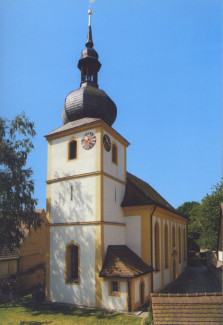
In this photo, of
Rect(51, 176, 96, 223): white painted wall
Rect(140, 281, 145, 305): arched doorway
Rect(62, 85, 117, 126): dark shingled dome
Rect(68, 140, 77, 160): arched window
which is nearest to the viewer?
Rect(140, 281, 145, 305): arched doorway

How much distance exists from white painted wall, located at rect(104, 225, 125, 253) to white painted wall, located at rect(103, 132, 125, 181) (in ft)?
12.1

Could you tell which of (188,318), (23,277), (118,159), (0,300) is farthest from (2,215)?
(188,318)

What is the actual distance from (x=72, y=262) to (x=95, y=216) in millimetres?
3640

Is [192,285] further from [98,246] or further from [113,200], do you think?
[98,246]

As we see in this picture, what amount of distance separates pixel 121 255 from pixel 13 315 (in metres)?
6.91

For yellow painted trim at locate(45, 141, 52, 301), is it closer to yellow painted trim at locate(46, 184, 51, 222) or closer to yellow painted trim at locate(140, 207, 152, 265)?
yellow painted trim at locate(46, 184, 51, 222)

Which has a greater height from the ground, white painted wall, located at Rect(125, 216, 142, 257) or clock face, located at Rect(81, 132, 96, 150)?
clock face, located at Rect(81, 132, 96, 150)

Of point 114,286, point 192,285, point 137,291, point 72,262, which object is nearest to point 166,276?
point 192,285

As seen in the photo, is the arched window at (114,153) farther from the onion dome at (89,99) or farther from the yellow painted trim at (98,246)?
the yellow painted trim at (98,246)

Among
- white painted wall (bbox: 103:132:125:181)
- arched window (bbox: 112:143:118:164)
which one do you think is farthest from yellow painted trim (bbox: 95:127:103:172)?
arched window (bbox: 112:143:118:164)

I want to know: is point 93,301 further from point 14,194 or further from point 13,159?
point 13,159

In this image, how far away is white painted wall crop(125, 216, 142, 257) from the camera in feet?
65.4

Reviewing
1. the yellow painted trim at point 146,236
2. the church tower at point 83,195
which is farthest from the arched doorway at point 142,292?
the church tower at point 83,195

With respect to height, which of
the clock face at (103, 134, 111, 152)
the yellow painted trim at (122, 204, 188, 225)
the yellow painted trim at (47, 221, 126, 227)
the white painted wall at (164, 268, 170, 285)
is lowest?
the white painted wall at (164, 268, 170, 285)
